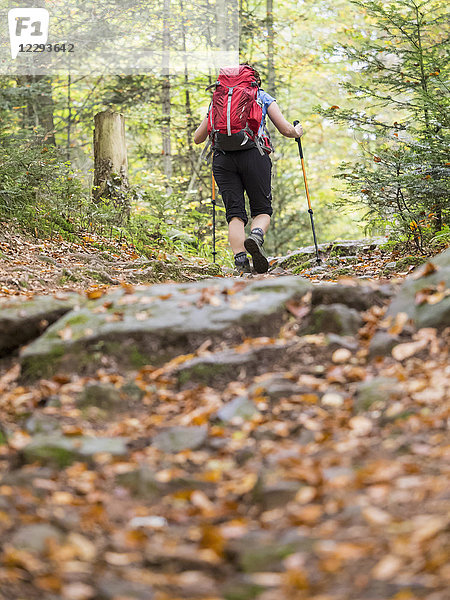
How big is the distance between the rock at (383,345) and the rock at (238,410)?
926 millimetres

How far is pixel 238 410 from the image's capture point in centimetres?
345

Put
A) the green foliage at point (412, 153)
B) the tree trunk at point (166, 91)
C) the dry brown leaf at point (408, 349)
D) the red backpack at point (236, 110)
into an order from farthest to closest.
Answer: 1. the tree trunk at point (166, 91)
2. the green foliage at point (412, 153)
3. the red backpack at point (236, 110)
4. the dry brown leaf at point (408, 349)

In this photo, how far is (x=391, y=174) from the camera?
7.98 meters

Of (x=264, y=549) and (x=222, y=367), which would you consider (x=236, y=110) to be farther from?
(x=264, y=549)

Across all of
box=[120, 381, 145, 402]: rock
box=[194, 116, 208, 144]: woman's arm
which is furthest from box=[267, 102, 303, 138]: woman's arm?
box=[120, 381, 145, 402]: rock

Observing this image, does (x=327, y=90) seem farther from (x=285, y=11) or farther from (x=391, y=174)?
(x=391, y=174)

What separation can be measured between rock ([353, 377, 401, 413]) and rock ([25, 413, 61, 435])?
1.75 meters

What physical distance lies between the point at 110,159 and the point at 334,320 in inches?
301

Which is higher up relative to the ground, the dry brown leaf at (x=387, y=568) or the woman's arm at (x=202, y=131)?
the woman's arm at (x=202, y=131)

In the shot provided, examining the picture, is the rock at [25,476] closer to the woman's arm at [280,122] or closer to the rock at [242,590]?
the rock at [242,590]

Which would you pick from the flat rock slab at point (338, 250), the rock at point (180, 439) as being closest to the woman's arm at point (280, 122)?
the flat rock slab at point (338, 250)

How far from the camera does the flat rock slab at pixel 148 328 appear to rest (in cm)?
400

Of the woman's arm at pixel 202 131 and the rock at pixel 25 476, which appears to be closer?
the rock at pixel 25 476

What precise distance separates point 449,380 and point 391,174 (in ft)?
17.1
